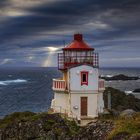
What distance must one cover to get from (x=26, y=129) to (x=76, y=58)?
6417 mm

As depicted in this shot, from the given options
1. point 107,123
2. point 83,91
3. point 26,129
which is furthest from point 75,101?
point 107,123

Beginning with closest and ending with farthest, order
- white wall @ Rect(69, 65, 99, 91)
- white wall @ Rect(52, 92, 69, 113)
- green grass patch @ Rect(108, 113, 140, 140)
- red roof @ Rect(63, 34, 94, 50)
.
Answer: green grass patch @ Rect(108, 113, 140, 140), white wall @ Rect(69, 65, 99, 91), red roof @ Rect(63, 34, 94, 50), white wall @ Rect(52, 92, 69, 113)

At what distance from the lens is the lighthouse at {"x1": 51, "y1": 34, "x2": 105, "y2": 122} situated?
85.5ft

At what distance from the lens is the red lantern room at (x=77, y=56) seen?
86.9ft

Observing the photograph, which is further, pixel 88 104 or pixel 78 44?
pixel 78 44

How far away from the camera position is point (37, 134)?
22172 millimetres

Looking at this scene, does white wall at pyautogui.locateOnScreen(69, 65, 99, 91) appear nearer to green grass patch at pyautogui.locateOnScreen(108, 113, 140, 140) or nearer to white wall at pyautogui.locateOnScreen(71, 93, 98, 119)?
white wall at pyautogui.locateOnScreen(71, 93, 98, 119)

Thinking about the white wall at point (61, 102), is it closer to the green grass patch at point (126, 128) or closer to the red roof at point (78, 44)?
the red roof at point (78, 44)

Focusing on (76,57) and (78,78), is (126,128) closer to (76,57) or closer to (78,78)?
(78,78)

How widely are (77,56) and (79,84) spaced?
194 cm

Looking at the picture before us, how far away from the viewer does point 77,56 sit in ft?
87.4

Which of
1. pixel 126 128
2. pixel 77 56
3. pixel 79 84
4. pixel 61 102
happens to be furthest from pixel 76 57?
pixel 126 128

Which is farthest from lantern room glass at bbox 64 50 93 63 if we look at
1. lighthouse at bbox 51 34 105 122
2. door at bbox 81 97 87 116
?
door at bbox 81 97 87 116

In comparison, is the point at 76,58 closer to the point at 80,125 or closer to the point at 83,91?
the point at 83,91
